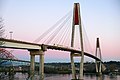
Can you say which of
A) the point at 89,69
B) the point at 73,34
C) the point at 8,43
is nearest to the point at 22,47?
the point at 8,43

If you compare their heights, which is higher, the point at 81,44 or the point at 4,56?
the point at 81,44

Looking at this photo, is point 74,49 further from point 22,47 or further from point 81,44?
point 22,47

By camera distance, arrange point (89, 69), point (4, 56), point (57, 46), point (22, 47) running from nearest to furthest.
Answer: point (4, 56) → point (22, 47) → point (57, 46) → point (89, 69)

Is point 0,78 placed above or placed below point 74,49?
below

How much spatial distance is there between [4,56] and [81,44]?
20.4 meters

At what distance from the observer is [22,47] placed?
2041 cm

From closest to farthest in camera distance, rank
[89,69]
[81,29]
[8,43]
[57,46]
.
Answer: [8,43], [57,46], [81,29], [89,69]

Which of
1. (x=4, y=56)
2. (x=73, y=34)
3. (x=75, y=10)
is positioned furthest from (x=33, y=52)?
(x=4, y=56)

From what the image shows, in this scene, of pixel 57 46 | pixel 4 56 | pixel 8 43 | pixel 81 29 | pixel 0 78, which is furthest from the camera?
pixel 81 29

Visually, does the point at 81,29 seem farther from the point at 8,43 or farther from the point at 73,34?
the point at 8,43

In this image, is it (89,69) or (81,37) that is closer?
(81,37)

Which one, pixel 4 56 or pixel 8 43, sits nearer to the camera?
pixel 4 56

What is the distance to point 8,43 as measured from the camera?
18.2 metres

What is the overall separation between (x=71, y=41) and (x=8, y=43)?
1068 centimetres
